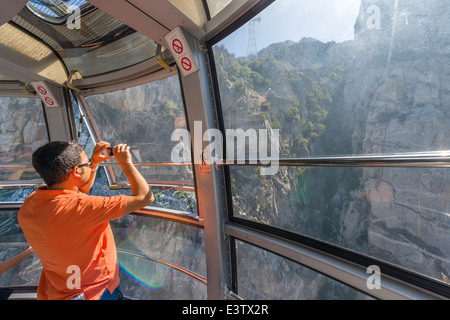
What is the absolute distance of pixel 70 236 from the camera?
0.96 meters

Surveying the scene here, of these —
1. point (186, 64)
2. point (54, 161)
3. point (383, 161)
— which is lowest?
point (383, 161)

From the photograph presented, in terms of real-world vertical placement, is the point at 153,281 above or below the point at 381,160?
below

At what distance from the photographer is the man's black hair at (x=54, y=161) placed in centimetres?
99

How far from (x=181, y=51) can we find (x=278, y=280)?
7.67 ft

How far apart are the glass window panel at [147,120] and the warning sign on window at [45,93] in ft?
1.39

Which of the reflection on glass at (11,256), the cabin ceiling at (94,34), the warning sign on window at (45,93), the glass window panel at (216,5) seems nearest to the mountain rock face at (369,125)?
the glass window panel at (216,5)

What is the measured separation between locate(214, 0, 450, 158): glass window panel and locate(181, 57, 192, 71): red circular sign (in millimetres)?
285

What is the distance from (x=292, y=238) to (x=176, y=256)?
6.14 ft

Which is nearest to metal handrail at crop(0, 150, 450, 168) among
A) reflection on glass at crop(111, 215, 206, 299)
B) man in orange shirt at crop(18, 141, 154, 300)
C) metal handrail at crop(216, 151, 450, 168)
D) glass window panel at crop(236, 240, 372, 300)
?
metal handrail at crop(216, 151, 450, 168)

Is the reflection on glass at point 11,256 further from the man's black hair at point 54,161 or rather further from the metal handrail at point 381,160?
the metal handrail at point 381,160

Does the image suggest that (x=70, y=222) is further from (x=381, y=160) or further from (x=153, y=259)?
(x=153, y=259)

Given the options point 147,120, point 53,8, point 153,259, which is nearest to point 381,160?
point 147,120

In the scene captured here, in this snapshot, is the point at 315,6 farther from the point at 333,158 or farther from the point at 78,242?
the point at 78,242

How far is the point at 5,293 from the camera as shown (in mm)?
1406
